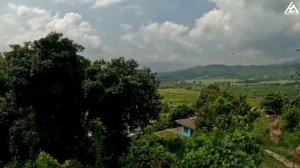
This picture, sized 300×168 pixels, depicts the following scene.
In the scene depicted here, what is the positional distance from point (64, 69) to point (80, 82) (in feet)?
6.91

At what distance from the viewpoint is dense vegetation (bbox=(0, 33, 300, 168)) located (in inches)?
746

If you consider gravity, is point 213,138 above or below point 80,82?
below

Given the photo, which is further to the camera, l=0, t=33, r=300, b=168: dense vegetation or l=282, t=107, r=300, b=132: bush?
l=282, t=107, r=300, b=132: bush

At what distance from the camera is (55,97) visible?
25141mm

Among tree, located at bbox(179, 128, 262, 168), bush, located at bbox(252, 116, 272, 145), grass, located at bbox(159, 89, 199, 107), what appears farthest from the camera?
grass, located at bbox(159, 89, 199, 107)

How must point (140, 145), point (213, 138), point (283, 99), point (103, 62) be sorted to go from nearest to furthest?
point (213, 138), point (140, 145), point (103, 62), point (283, 99)

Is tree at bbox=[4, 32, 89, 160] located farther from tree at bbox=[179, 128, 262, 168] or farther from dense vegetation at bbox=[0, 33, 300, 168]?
tree at bbox=[179, 128, 262, 168]

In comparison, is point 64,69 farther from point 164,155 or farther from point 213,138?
point 213,138

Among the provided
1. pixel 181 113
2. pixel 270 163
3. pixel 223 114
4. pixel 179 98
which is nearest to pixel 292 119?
pixel 223 114

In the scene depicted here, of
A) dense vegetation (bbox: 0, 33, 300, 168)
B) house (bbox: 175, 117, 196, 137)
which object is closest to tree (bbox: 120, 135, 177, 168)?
dense vegetation (bbox: 0, 33, 300, 168)

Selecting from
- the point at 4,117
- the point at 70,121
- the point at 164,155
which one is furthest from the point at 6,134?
the point at 164,155

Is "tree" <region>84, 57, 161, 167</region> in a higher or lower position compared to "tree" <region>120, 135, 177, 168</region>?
higher

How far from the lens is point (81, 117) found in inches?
1069

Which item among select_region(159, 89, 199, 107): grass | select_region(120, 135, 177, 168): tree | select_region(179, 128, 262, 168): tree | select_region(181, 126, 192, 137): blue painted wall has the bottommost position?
select_region(159, 89, 199, 107): grass
